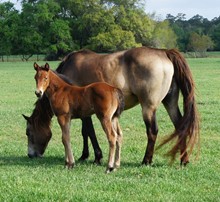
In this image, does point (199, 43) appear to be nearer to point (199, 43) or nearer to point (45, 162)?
point (199, 43)

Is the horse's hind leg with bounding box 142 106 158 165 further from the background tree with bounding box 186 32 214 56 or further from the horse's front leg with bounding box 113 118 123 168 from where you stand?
the background tree with bounding box 186 32 214 56

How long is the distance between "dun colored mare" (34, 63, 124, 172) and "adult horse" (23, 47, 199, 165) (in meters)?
0.57

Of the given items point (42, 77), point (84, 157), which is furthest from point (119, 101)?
point (84, 157)

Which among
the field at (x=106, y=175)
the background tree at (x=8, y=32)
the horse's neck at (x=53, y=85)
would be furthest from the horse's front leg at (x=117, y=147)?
the background tree at (x=8, y=32)

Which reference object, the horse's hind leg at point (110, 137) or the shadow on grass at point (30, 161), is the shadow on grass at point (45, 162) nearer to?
the shadow on grass at point (30, 161)

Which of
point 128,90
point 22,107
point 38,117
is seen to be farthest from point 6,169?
point 22,107

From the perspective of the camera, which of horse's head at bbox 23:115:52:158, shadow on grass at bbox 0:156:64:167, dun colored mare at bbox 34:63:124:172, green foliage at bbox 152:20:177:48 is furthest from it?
green foliage at bbox 152:20:177:48

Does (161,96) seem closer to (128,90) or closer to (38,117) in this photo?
(128,90)

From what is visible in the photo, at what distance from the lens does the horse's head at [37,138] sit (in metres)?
8.45

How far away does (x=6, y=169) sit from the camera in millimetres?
7297

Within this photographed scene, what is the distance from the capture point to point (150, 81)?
7.68 metres

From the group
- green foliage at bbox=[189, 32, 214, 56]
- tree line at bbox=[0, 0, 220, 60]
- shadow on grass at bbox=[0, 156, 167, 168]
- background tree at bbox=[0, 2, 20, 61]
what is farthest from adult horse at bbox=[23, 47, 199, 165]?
green foliage at bbox=[189, 32, 214, 56]

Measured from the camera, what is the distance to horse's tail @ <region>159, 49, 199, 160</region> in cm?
749

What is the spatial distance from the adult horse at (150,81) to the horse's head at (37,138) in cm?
48
